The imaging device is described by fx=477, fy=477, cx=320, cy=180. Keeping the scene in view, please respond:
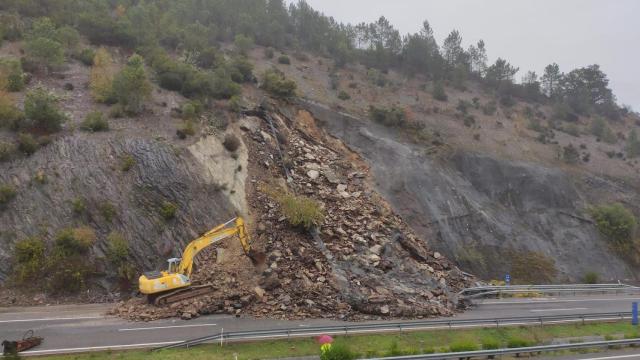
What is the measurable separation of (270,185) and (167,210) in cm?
717

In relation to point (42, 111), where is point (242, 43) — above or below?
above

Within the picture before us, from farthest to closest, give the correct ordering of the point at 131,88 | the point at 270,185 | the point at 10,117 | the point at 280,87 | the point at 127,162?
the point at 280,87 < the point at 131,88 < the point at 270,185 < the point at 10,117 < the point at 127,162

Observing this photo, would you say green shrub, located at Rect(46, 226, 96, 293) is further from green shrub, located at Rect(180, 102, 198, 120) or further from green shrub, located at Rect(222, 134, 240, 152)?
green shrub, located at Rect(180, 102, 198, 120)

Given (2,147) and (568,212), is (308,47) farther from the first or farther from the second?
(2,147)

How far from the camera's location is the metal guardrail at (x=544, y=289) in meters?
28.1

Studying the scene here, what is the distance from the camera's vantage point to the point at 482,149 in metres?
44.3

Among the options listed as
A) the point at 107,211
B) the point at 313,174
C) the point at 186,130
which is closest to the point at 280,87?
the point at 313,174

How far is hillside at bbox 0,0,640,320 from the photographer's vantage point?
2319 centimetres

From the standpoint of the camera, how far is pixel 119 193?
25.9 m

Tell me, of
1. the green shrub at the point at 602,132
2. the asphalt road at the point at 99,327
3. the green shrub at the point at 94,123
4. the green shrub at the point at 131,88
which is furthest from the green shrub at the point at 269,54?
the green shrub at the point at 602,132

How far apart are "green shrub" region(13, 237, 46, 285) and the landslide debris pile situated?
4.39 m

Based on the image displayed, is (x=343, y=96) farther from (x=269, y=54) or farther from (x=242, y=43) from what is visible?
(x=242, y=43)

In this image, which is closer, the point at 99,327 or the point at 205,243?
the point at 99,327

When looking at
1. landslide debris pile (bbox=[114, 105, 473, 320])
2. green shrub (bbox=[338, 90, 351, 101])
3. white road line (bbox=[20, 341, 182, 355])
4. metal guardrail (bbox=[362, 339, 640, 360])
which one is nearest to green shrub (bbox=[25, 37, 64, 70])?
landslide debris pile (bbox=[114, 105, 473, 320])
